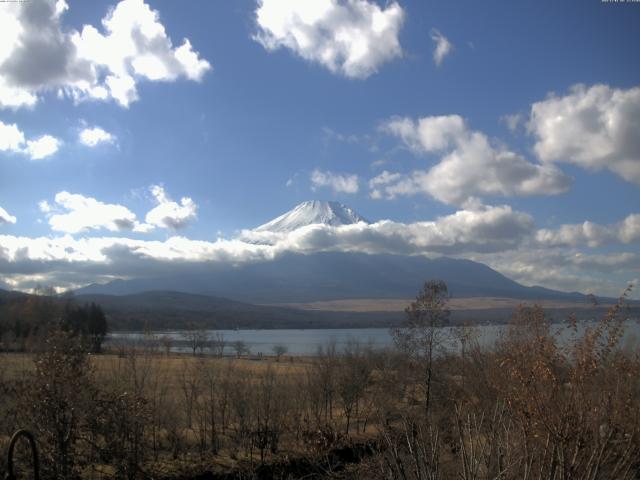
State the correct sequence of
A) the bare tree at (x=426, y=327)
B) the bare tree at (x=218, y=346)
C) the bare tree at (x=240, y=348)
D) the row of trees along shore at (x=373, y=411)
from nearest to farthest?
the row of trees along shore at (x=373, y=411), the bare tree at (x=426, y=327), the bare tree at (x=218, y=346), the bare tree at (x=240, y=348)

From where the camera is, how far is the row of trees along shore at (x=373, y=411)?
27.6 ft

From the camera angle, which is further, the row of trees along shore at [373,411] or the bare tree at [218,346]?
the bare tree at [218,346]

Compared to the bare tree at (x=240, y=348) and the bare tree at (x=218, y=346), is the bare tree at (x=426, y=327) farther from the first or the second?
the bare tree at (x=240, y=348)

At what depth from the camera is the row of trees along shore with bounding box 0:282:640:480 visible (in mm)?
8398

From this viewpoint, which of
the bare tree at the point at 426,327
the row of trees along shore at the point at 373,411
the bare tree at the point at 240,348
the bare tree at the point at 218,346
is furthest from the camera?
the bare tree at the point at 240,348

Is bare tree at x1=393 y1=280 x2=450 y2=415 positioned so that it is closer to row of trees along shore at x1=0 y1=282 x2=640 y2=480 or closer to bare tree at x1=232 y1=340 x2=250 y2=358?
row of trees along shore at x1=0 y1=282 x2=640 y2=480

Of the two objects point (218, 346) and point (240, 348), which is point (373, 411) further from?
point (240, 348)

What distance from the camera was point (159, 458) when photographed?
23.8 metres

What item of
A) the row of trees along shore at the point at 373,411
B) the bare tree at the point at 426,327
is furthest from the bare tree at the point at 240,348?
the bare tree at the point at 426,327

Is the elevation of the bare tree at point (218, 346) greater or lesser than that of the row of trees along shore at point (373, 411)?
lesser

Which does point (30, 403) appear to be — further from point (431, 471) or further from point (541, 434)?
point (541, 434)

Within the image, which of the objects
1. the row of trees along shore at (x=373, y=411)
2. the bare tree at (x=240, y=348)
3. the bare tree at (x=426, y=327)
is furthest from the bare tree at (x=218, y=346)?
the bare tree at (x=426, y=327)

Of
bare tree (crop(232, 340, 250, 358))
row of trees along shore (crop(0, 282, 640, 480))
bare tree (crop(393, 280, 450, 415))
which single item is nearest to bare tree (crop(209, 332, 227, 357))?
bare tree (crop(232, 340, 250, 358))

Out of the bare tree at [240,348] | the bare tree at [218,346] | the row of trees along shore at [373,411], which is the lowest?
the bare tree at [240,348]
